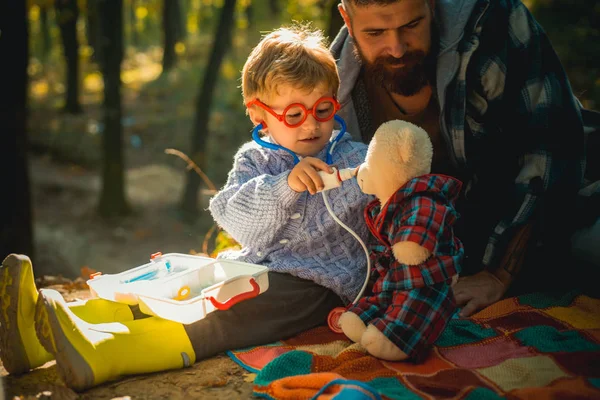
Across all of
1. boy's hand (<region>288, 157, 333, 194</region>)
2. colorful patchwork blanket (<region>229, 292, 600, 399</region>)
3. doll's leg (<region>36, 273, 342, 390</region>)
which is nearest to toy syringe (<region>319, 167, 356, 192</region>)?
boy's hand (<region>288, 157, 333, 194</region>)

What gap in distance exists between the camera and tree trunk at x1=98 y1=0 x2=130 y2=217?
9195 millimetres

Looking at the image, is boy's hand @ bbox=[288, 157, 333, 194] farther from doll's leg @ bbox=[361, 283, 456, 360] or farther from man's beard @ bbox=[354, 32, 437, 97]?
man's beard @ bbox=[354, 32, 437, 97]

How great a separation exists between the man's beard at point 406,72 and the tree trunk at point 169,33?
14.1 m

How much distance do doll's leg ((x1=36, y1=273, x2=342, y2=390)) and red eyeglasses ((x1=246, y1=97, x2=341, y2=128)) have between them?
0.68m

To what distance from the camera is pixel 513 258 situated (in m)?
2.88

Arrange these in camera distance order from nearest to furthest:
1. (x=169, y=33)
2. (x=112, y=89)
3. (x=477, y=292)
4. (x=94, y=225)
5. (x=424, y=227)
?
(x=424, y=227), (x=477, y=292), (x=112, y=89), (x=94, y=225), (x=169, y=33)

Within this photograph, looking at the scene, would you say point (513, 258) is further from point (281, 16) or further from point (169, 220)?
point (281, 16)

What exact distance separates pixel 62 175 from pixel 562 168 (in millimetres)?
11155

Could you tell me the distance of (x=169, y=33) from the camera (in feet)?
55.8

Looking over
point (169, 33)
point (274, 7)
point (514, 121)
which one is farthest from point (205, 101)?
point (274, 7)

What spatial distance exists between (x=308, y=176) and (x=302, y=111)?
12.7 inches

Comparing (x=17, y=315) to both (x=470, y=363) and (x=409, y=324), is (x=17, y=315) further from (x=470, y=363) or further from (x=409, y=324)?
(x=470, y=363)

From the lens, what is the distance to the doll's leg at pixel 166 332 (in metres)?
2.11

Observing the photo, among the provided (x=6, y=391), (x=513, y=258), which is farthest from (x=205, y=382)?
(x=513, y=258)
